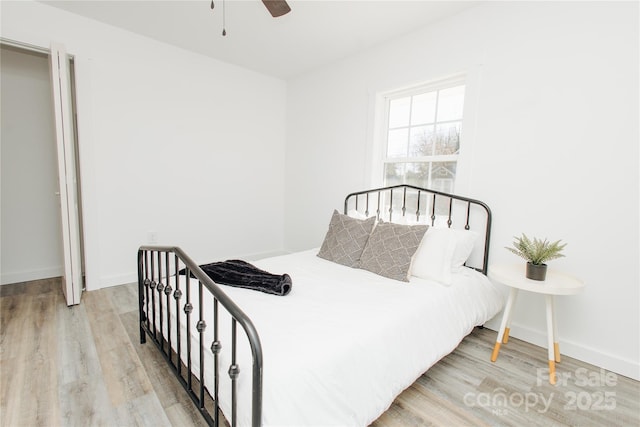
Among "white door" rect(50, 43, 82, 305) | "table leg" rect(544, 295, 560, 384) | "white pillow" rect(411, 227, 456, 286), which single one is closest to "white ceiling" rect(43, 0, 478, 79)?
"white door" rect(50, 43, 82, 305)

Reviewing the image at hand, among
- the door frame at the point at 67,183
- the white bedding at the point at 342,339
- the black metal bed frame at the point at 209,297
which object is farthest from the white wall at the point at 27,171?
the white bedding at the point at 342,339

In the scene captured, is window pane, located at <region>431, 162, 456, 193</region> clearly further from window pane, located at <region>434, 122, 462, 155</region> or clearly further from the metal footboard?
the metal footboard

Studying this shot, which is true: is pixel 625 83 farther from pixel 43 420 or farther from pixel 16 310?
pixel 16 310

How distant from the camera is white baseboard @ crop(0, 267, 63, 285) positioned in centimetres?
297

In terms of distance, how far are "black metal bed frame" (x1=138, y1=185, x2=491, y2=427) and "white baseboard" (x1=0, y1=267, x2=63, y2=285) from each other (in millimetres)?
1228

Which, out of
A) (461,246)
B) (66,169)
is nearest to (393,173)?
(461,246)

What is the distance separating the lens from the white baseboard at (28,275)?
9.75ft

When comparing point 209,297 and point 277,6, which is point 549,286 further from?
point 277,6

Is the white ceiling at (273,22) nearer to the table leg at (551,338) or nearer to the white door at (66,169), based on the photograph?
the white door at (66,169)

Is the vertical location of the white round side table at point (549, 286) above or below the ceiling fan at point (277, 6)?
below

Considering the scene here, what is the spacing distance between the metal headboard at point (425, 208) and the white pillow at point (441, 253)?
0.23 m

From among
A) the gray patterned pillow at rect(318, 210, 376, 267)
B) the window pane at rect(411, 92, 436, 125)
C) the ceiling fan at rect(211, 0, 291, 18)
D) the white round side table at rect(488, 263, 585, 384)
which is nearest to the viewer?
the white round side table at rect(488, 263, 585, 384)

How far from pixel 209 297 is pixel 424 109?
93.5 inches

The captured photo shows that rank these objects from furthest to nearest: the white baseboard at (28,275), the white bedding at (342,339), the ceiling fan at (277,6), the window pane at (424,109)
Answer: the white baseboard at (28,275)
the window pane at (424,109)
the ceiling fan at (277,6)
the white bedding at (342,339)
